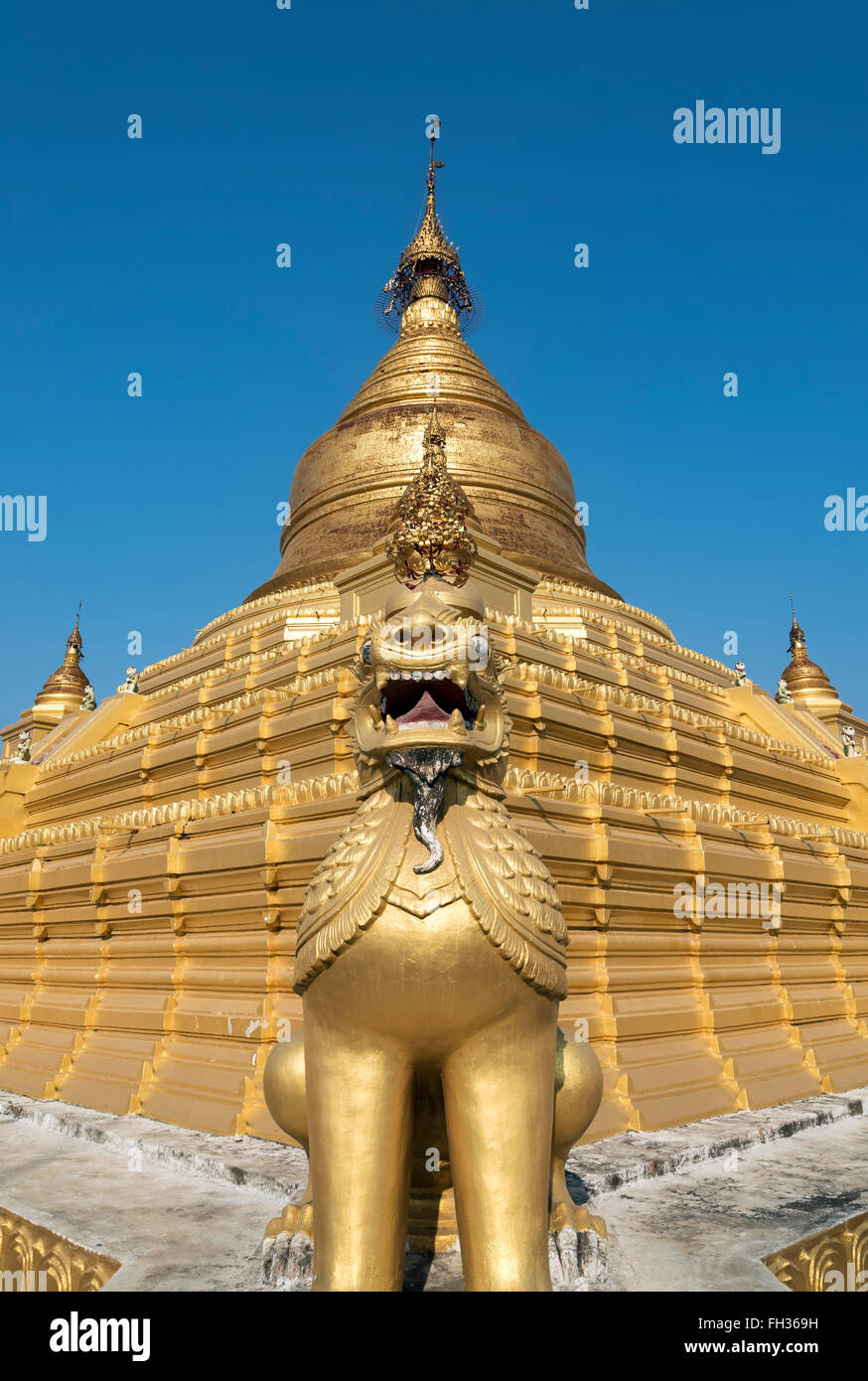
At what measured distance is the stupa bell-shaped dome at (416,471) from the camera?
20359mm

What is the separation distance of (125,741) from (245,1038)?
6.76m

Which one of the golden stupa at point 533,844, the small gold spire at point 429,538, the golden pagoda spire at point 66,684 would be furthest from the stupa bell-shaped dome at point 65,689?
the small gold spire at point 429,538

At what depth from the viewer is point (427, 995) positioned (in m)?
3.28

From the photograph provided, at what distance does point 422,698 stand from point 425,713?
6 centimetres

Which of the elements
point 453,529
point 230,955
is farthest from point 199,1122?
point 453,529

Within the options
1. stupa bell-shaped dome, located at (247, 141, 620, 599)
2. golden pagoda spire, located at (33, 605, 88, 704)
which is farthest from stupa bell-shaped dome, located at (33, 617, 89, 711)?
stupa bell-shaped dome, located at (247, 141, 620, 599)

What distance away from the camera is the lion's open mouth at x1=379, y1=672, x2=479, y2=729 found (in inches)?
133

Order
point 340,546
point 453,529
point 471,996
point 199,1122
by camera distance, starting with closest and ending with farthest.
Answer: point 471,996 < point 453,529 < point 199,1122 < point 340,546

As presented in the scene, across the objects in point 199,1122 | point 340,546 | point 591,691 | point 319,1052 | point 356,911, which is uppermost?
point 340,546

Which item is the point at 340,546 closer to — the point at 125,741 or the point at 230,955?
the point at 125,741

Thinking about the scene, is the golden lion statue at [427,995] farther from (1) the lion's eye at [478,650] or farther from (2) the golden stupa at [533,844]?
(2) the golden stupa at [533,844]

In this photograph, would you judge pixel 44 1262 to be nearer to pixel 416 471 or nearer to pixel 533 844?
pixel 533 844

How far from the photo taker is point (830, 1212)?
207 inches

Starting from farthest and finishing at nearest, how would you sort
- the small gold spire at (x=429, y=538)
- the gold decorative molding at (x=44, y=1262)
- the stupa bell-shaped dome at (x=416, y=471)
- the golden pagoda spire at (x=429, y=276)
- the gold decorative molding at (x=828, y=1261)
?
the golden pagoda spire at (x=429, y=276), the stupa bell-shaped dome at (x=416, y=471), the small gold spire at (x=429, y=538), the gold decorative molding at (x=828, y=1261), the gold decorative molding at (x=44, y=1262)
